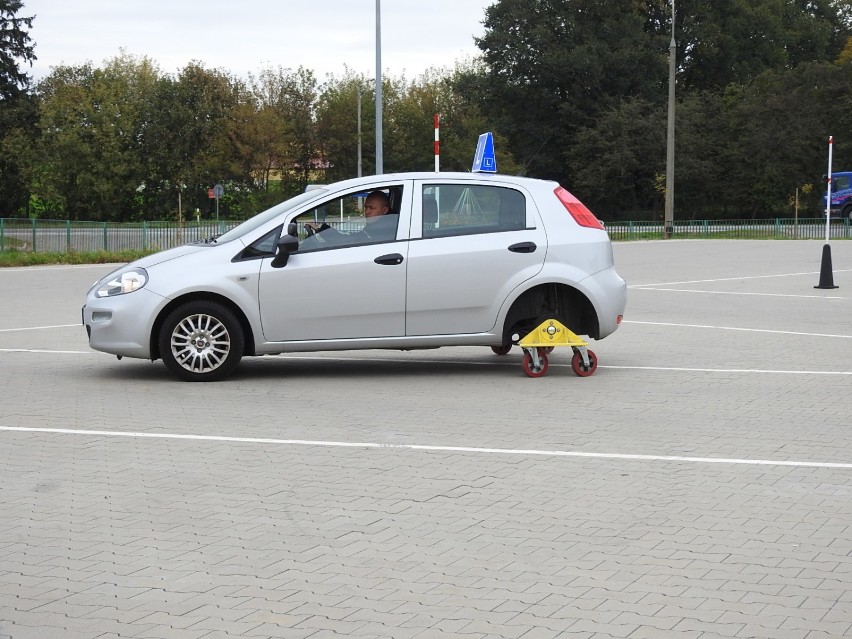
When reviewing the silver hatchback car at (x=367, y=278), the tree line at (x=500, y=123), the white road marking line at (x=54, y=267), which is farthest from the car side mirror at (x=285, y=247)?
the tree line at (x=500, y=123)

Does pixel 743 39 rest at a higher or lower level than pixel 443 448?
higher

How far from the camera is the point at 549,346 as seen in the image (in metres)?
10.6

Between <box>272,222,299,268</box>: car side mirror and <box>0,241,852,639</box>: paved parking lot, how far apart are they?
3.48 feet

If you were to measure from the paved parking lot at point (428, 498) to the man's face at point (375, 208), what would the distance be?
1450 mm

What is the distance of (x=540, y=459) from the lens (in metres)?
7.27

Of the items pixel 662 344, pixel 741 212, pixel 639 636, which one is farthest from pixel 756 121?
pixel 639 636

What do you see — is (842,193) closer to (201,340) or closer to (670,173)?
(670,173)

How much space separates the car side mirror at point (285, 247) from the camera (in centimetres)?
1021

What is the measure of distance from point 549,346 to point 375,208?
6.37ft

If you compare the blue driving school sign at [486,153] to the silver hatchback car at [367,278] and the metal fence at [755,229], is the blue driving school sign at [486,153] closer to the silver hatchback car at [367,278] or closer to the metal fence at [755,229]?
the silver hatchback car at [367,278]

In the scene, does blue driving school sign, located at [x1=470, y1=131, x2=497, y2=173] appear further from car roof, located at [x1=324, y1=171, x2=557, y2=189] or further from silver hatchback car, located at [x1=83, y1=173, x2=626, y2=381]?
silver hatchback car, located at [x1=83, y1=173, x2=626, y2=381]

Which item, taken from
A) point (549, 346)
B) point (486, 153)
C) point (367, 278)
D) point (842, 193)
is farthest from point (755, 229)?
point (367, 278)

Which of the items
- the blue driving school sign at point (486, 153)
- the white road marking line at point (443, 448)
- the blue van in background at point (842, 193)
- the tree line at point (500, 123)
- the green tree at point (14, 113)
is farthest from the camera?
the green tree at point (14, 113)

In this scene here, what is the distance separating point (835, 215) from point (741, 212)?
1297 cm
